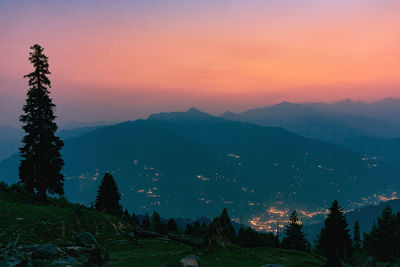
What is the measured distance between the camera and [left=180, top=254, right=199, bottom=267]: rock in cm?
1805

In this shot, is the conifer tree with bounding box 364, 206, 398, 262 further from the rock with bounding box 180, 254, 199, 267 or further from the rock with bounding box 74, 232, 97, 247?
the rock with bounding box 74, 232, 97, 247

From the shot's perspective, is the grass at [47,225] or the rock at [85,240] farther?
the rock at [85,240]

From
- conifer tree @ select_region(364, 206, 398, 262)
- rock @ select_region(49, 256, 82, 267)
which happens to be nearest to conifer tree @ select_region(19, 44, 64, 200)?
rock @ select_region(49, 256, 82, 267)

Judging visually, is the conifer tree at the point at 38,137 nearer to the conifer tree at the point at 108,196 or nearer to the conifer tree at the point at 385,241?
the conifer tree at the point at 108,196

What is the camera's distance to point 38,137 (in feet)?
119

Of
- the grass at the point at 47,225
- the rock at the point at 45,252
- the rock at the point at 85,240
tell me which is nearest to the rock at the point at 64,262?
the rock at the point at 45,252

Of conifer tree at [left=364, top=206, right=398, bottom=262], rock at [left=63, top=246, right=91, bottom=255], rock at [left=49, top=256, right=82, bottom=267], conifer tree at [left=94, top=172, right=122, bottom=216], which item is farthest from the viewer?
conifer tree at [left=94, top=172, right=122, bottom=216]

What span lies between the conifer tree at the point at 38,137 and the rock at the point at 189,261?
2828cm

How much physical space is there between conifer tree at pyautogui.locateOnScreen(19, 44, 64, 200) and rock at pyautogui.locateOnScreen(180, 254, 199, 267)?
2828 centimetres

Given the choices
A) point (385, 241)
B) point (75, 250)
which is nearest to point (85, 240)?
point (75, 250)

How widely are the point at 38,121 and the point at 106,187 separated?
43.8m

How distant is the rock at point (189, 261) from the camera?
18.0 meters

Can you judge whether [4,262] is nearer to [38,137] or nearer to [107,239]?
[107,239]

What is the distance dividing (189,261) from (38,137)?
31508 millimetres
